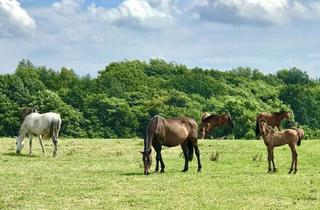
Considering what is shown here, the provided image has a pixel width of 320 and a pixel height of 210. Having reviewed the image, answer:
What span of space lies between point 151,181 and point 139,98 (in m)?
86.9

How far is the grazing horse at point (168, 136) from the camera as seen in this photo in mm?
22203

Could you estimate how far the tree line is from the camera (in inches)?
3479

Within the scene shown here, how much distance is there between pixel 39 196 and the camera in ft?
54.9

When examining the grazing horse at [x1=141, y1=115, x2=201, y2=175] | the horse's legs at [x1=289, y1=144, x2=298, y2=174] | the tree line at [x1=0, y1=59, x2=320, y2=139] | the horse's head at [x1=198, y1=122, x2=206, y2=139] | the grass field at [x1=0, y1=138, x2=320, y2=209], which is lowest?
the grass field at [x1=0, y1=138, x2=320, y2=209]

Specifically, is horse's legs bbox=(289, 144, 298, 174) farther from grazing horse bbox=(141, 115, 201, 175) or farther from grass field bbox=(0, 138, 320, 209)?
grazing horse bbox=(141, 115, 201, 175)

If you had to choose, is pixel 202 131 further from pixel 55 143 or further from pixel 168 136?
pixel 168 136

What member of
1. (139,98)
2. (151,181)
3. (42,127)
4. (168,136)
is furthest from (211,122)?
(139,98)

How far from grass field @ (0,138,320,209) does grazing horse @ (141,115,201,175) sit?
0.68 metres

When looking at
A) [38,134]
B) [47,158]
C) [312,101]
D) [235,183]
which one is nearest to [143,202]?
[235,183]

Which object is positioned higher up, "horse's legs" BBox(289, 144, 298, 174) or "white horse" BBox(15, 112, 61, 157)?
"white horse" BBox(15, 112, 61, 157)

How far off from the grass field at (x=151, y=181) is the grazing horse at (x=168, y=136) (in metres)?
0.68

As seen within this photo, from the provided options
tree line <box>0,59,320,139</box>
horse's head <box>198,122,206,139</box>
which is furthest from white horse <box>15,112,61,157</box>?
tree line <box>0,59,320,139</box>

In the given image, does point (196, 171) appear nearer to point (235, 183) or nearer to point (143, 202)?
point (235, 183)

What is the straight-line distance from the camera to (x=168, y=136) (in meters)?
23.1
